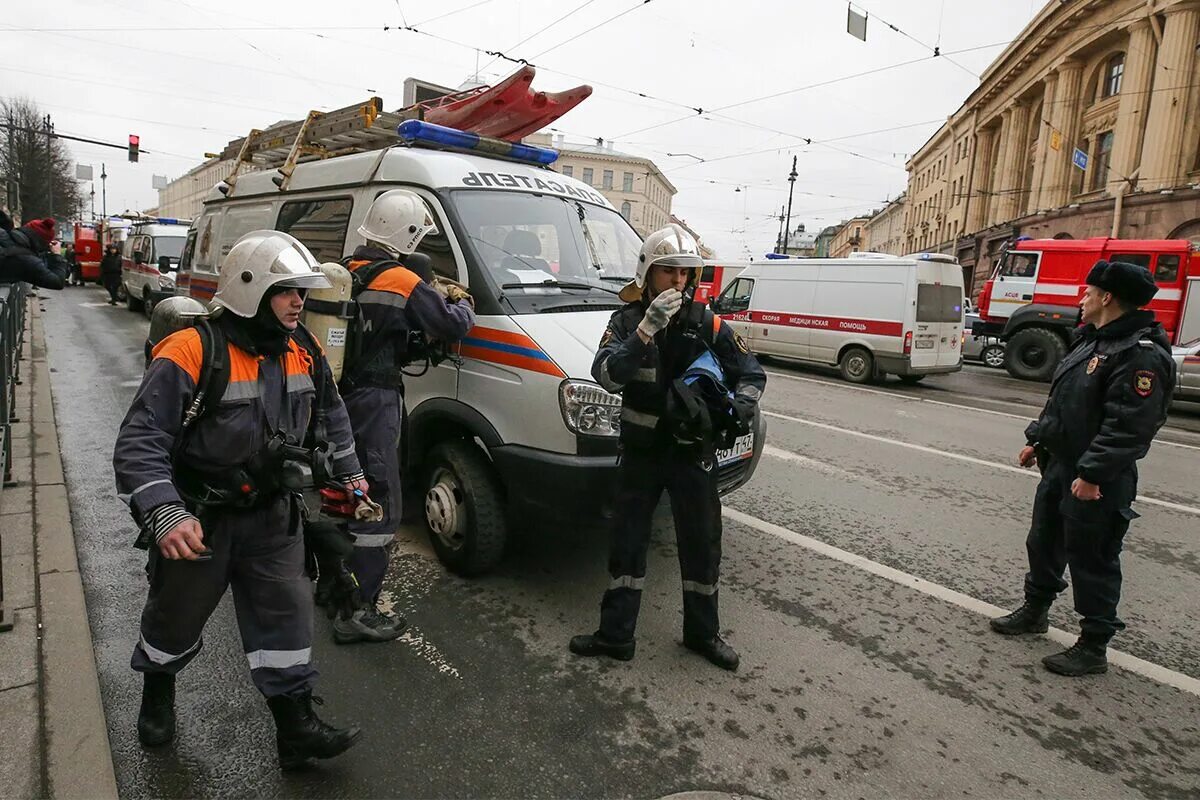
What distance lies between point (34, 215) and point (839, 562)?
192 feet

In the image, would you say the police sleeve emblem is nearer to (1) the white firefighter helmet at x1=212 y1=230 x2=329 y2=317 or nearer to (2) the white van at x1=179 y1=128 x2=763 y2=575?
(2) the white van at x1=179 y1=128 x2=763 y2=575

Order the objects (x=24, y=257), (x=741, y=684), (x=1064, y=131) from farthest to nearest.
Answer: (x=1064, y=131) < (x=24, y=257) < (x=741, y=684)

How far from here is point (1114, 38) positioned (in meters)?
29.7

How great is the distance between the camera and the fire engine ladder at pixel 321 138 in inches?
208

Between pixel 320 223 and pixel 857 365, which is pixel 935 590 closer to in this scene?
pixel 320 223

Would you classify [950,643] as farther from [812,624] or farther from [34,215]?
[34,215]

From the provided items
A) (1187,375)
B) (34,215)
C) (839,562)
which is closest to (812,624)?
(839,562)

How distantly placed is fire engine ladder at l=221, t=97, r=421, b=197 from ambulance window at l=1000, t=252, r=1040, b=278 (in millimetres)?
15772

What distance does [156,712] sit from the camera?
258 cm

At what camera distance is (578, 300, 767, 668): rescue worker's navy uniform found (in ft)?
10.2

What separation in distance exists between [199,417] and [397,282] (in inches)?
51.5

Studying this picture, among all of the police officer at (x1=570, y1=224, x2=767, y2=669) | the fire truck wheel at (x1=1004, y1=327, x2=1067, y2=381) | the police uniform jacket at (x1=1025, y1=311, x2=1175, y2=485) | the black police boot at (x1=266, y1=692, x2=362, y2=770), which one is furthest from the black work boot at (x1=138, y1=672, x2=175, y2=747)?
the fire truck wheel at (x1=1004, y1=327, x2=1067, y2=381)

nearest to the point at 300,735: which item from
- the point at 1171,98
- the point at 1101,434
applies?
the point at 1101,434

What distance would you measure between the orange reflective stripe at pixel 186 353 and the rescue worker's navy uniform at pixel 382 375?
1129 millimetres
